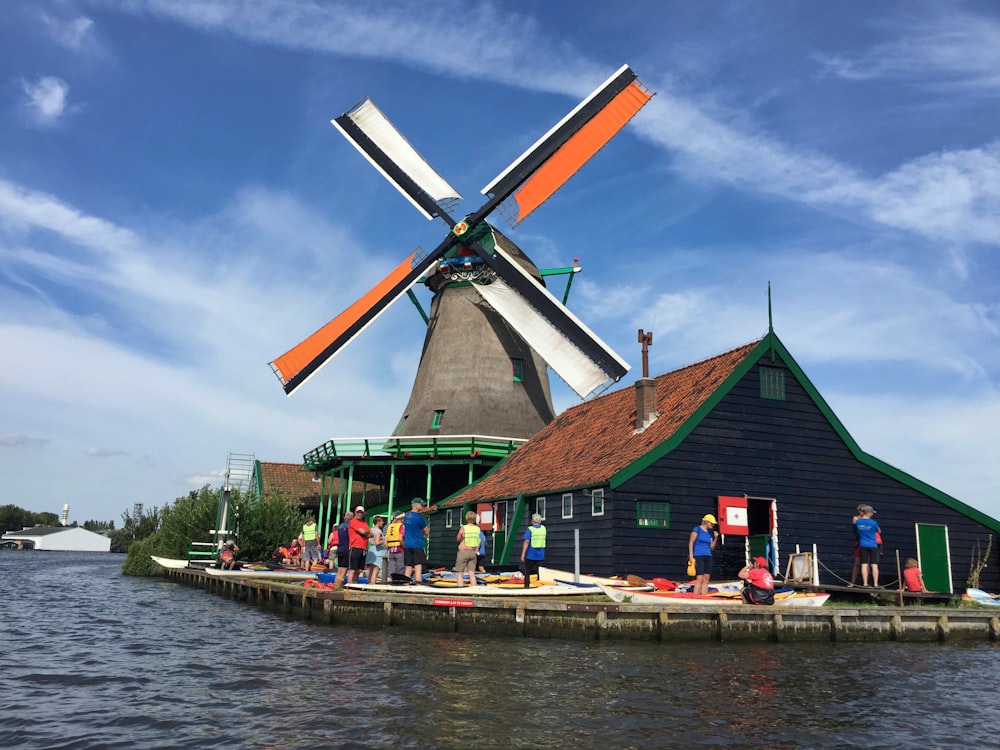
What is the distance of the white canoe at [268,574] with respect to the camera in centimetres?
2319

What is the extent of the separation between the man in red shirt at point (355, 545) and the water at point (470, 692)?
2.02 metres

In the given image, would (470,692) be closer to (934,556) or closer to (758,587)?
(758,587)

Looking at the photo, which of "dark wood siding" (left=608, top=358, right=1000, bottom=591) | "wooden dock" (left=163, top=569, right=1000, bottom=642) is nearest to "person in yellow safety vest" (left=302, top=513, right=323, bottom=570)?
"wooden dock" (left=163, top=569, right=1000, bottom=642)

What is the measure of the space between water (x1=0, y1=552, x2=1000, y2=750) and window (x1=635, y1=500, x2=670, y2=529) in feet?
16.2

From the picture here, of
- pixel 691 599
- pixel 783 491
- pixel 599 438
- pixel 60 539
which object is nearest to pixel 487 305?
pixel 599 438

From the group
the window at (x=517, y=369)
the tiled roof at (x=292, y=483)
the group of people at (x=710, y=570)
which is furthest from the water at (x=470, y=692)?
the tiled roof at (x=292, y=483)

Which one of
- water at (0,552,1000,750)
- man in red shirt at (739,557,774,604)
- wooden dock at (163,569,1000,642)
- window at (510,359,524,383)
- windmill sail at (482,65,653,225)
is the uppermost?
windmill sail at (482,65,653,225)

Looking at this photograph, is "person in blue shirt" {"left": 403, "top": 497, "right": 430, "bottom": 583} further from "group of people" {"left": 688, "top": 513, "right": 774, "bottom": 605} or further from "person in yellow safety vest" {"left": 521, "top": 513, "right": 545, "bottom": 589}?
"group of people" {"left": 688, "top": 513, "right": 774, "bottom": 605}

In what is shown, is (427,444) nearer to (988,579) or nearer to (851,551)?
(851,551)

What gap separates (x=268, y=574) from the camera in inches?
936

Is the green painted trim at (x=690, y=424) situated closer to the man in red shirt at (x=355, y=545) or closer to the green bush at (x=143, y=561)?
the man in red shirt at (x=355, y=545)

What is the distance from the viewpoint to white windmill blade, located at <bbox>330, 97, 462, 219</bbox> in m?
33.8

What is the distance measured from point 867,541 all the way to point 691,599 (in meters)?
5.47

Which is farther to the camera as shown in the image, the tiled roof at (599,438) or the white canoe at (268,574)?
the white canoe at (268,574)
